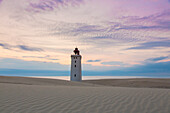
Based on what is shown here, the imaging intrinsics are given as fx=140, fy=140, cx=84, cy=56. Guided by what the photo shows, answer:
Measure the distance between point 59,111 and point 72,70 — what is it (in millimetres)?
29183

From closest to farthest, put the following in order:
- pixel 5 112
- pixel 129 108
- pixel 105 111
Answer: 1. pixel 5 112
2. pixel 105 111
3. pixel 129 108

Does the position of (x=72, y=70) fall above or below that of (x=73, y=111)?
above

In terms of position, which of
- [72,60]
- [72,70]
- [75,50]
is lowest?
[72,70]

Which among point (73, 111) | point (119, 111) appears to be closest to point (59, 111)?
point (73, 111)

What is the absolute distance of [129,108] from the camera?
225 inches

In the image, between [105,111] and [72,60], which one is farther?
[72,60]

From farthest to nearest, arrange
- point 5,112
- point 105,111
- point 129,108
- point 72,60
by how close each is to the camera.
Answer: point 72,60
point 129,108
point 105,111
point 5,112

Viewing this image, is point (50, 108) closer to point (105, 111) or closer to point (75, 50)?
point (105, 111)

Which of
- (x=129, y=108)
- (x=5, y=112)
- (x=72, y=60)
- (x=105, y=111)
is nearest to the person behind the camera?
(x=5, y=112)

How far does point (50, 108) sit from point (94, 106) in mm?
1815

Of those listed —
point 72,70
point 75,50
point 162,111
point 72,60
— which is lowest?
point 162,111

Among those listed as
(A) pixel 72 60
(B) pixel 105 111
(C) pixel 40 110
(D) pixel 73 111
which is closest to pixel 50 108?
(C) pixel 40 110

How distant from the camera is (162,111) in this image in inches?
212

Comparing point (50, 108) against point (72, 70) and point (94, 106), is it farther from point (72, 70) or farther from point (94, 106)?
point (72, 70)
